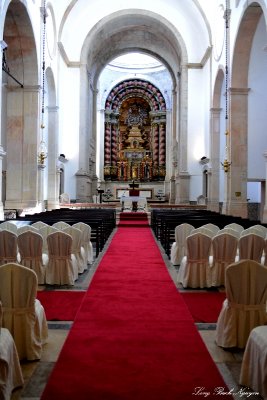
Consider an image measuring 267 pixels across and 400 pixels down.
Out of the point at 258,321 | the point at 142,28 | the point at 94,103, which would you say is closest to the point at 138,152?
the point at 94,103

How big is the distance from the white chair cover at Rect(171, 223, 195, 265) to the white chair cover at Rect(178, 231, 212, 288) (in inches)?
50.0

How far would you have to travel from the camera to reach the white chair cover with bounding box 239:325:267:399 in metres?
2.92

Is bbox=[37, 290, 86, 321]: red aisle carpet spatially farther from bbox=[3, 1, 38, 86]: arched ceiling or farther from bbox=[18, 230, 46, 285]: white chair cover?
bbox=[3, 1, 38, 86]: arched ceiling

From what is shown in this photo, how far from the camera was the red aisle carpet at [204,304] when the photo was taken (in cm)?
500

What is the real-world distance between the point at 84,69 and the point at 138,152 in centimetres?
1315

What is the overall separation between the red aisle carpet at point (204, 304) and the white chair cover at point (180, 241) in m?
1.81

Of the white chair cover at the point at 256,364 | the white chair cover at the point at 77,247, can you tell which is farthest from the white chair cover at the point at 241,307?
the white chair cover at the point at 77,247

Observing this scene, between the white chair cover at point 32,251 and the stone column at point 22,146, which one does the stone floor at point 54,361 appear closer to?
the white chair cover at point 32,251

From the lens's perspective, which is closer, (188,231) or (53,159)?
(188,231)

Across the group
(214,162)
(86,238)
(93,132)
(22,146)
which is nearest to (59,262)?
(86,238)

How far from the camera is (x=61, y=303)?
5.59 meters

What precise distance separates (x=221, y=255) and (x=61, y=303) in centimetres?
249

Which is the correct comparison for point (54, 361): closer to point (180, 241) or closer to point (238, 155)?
point (180, 241)

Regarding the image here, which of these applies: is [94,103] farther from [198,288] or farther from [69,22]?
[198,288]
